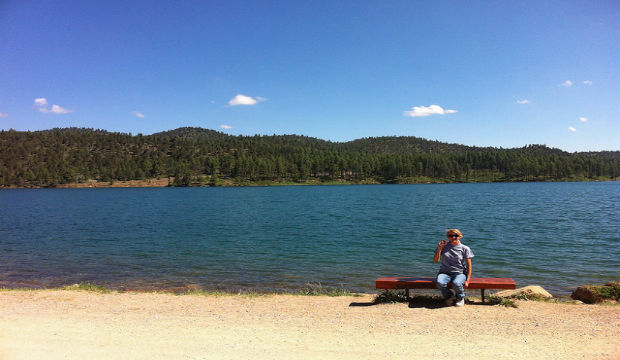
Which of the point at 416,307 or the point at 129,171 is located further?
the point at 129,171

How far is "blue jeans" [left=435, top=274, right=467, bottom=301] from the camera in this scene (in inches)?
431

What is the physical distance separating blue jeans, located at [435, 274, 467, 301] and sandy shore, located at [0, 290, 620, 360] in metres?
0.46

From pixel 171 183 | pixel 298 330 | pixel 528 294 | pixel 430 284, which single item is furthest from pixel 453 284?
pixel 171 183

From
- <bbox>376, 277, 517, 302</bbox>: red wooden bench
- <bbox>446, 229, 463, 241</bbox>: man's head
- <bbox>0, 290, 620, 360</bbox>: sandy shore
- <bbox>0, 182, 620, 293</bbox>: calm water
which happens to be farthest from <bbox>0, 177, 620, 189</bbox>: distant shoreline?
<bbox>446, 229, 463, 241</bbox>: man's head

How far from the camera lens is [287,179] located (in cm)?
19675

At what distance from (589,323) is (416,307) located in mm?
4208

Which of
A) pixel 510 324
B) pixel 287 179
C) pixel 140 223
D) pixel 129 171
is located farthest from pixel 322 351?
pixel 129 171

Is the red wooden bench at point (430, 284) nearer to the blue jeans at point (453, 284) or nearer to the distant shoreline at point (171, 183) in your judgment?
the blue jeans at point (453, 284)

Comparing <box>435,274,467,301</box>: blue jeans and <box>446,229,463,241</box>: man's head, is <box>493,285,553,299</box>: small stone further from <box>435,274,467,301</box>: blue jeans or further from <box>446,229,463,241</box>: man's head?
<box>446,229,463,241</box>: man's head

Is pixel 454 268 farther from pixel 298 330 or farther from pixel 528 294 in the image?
pixel 298 330

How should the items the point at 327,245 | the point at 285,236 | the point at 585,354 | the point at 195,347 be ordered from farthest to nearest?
the point at 285,236 → the point at 327,245 → the point at 195,347 → the point at 585,354

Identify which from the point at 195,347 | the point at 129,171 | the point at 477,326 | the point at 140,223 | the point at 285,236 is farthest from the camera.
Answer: the point at 129,171

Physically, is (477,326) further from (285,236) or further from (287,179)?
(287,179)

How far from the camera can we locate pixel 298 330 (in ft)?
29.4
